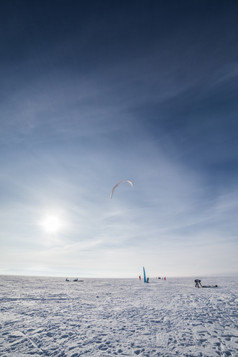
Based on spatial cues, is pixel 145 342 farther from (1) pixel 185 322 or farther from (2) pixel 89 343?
(1) pixel 185 322

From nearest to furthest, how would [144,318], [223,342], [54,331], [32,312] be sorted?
1. [223,342]
2. [54,331]
3. [144,318]
4. [32,312]

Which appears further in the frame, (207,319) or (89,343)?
(207,319)

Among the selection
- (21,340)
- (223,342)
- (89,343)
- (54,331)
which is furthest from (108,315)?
(223,342)

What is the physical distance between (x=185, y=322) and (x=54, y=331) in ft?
22.4

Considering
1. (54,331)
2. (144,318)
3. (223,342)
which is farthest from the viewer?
(144,318)

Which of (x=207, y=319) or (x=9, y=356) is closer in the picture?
(x=9, y=356)

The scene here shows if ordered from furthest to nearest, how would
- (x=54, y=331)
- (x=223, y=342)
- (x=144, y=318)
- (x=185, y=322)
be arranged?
(x=144, y=318), (x=185, y=322), (x=54, y=331), (x=223, y=342)

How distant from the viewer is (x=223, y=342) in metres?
7.40

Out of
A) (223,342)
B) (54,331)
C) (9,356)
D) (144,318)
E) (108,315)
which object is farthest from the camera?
(108,315)

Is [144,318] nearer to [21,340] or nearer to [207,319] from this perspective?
[207,319]

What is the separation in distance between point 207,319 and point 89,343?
724cm

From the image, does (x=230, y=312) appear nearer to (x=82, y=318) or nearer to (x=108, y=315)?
(x=108, y=315)

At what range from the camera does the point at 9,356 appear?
621 cm

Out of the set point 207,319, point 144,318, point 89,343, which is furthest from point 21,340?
point 207,319
